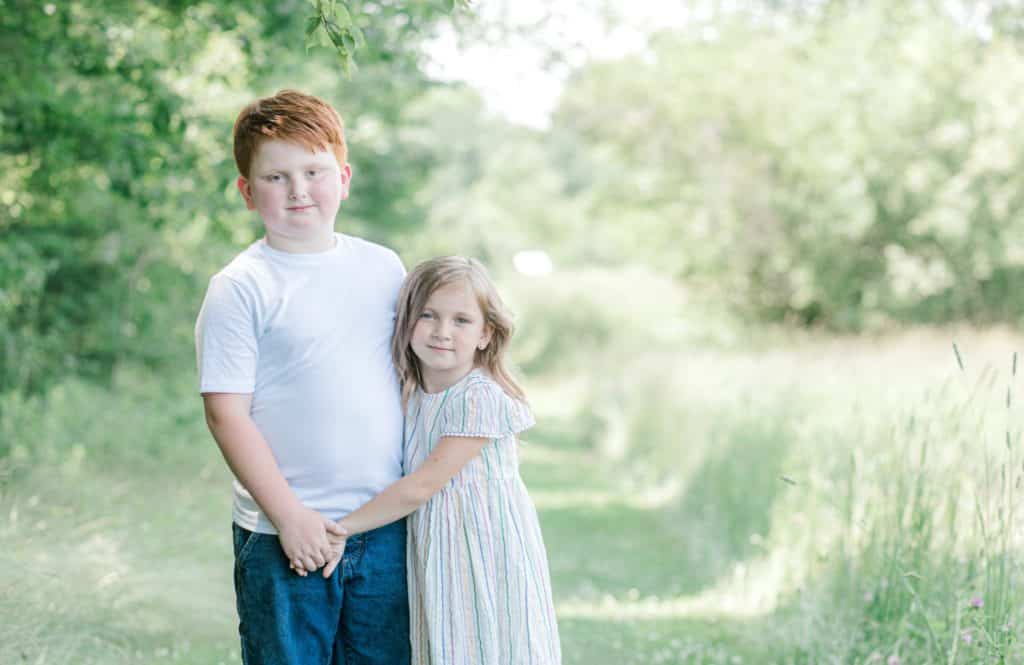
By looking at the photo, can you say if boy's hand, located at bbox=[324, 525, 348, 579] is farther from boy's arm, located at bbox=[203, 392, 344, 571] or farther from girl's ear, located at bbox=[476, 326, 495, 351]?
girl's ear, located at bbox=[476, 326, 495, 351]

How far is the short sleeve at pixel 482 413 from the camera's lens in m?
2.96

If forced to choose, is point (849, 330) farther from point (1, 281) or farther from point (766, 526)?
point (1, 281)

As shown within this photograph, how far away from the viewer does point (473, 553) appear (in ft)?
9.82

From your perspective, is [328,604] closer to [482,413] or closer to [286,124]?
[482,413]

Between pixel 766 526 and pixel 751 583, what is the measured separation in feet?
2.22

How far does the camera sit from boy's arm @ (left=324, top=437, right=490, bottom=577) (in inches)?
112

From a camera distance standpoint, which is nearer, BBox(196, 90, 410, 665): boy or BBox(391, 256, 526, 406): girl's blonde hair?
BBox(196, 90, 410, 665): boy

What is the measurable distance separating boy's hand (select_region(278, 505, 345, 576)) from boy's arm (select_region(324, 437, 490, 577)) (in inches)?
1.6

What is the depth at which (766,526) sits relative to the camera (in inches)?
296

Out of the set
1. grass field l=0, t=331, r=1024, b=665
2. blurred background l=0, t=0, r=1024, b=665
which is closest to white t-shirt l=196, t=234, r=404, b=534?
blurred background l=0, t=0, r=1024, b=665

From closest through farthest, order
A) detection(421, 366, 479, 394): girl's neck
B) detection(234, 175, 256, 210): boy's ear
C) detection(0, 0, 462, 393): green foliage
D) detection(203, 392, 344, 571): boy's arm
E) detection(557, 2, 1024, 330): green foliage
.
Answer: detection(203, 392, 344, 571): boy's arm, detection(234, 175, 256, 210): boy's ear, detection(421, 366, 479, 394): girl's neck, detection(0, 0, 462, 393): green foliage, detection(557, 2, 1024, 330): green foliage

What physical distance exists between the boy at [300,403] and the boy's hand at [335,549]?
15 millimetres

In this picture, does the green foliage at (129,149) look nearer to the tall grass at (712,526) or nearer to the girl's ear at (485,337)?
the tall grass at (712,526)

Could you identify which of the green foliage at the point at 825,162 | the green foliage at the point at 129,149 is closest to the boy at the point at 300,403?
the green foliage at the point at 129,149
